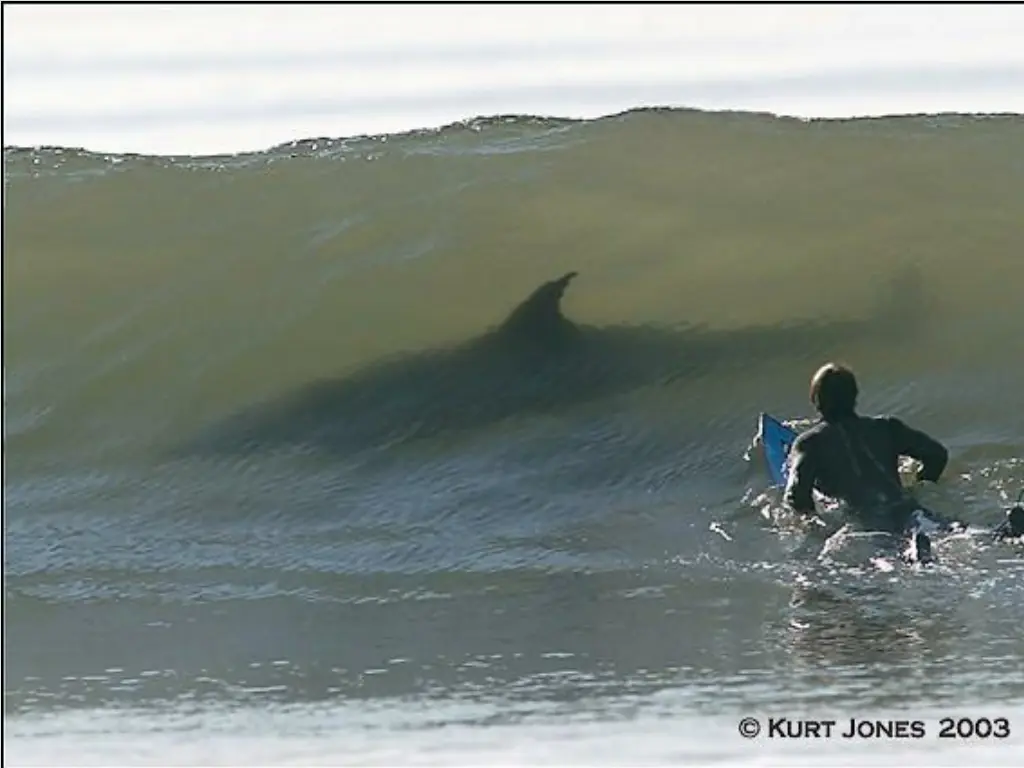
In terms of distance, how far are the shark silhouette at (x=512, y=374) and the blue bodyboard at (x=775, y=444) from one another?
205cm

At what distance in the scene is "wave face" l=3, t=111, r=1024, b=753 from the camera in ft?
30.7

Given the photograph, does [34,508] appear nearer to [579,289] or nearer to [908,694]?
[579,289]

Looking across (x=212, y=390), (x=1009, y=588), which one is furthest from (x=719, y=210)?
(x=1009, y=588)

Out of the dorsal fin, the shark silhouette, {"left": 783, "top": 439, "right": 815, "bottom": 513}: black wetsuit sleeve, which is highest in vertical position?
the dorsal fin

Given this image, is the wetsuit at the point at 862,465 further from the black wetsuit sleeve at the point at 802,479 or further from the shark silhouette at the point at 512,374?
the shark silhouette at the point at 512,374

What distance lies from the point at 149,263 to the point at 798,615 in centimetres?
926

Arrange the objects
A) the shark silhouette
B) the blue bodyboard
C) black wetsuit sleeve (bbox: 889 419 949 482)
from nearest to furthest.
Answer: black wetsuit sleeve (bbox: 889 419 949 482) < the blue bodyboard < the shark silhouette

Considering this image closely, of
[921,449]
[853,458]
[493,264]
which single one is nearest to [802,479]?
[853,458]

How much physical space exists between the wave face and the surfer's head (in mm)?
698

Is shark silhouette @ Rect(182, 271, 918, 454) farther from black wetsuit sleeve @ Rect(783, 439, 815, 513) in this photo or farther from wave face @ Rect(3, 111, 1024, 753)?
black wetsuit sleeve @ Rect(783, 439, 815, 513)

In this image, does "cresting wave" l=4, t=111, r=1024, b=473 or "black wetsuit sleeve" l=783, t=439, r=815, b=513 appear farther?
"cresting wave" l=4, t=111, r=1024, b=473

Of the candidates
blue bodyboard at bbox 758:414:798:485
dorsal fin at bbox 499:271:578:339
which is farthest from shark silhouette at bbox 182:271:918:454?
blue bodyboard at bbox 758:414:798:485

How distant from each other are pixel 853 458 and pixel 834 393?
1.01ft

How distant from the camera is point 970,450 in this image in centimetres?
1232
